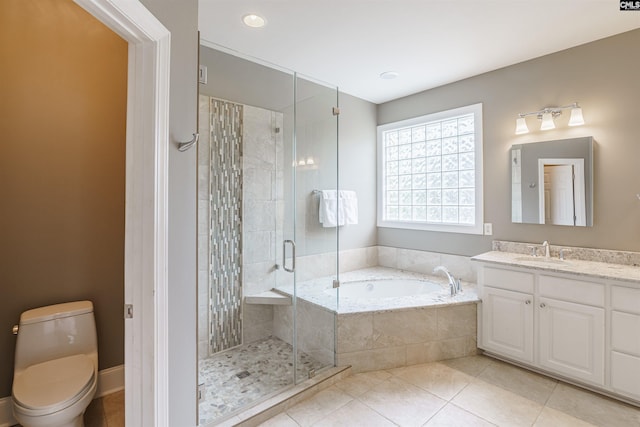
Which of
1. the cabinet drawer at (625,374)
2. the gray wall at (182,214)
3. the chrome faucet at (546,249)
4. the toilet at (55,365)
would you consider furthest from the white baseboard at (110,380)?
the chrome faucet at (546,249)

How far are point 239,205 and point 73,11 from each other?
1.78 meters

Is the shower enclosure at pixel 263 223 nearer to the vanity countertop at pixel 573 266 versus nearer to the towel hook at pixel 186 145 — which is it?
the towel hook at pixel 186 145

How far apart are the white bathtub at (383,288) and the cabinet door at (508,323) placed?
0.69 m

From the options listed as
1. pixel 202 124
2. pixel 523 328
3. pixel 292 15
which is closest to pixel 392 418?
pixel 523 328

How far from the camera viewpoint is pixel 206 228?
263 cm

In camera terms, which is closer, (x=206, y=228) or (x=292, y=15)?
(x=292, y=15)

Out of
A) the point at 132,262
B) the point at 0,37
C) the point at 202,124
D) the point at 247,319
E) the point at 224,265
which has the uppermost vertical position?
the point at 0,37

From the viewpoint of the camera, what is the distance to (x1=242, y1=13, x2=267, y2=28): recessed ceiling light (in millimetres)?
2166

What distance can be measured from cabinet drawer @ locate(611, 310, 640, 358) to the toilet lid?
10.7ft

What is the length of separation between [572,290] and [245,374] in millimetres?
2526

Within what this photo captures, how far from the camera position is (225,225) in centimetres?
277

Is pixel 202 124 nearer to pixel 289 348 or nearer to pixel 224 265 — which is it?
pixel 224 265
